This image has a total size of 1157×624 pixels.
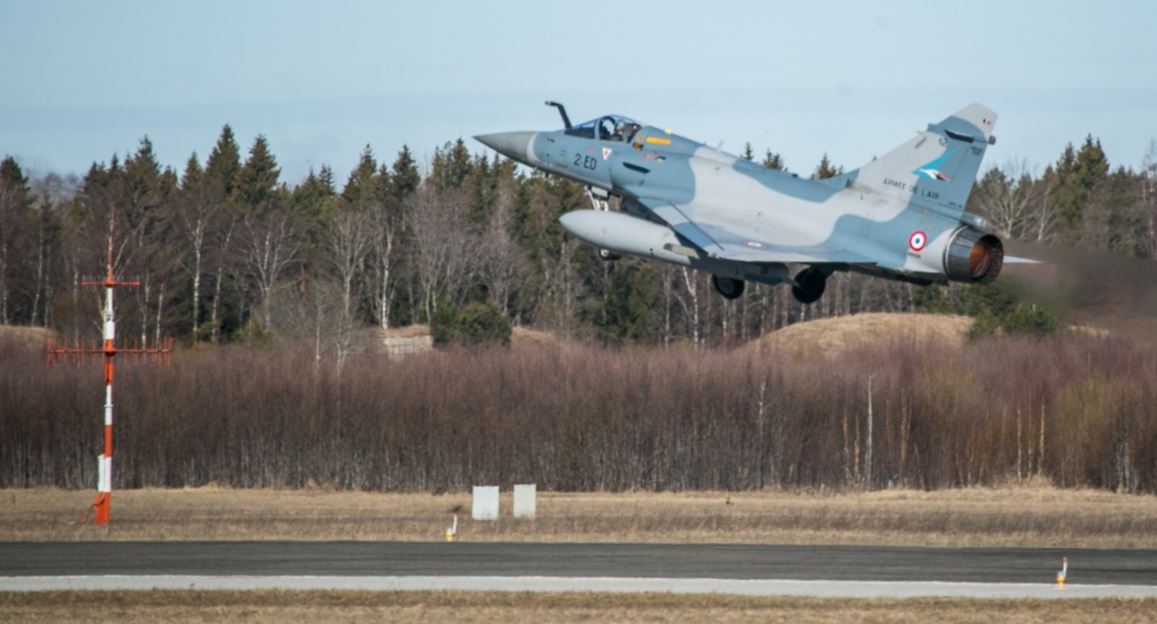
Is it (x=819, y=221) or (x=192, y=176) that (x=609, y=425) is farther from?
(x=192, y=176)

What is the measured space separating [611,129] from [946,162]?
712 cm

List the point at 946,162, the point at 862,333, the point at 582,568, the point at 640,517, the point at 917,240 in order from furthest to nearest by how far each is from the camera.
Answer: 1. the point at 862,333
2. the point at 640,517
3. the point at 946,162
4. the point at 917,240
5. the point at 582,568

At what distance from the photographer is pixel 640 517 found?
134 feet

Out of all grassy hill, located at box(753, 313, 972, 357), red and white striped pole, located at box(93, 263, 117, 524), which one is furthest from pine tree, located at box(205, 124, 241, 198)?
red and white striped pole, located at box(93, 263, 117, 524)

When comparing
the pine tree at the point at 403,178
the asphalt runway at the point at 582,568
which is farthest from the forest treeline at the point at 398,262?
the asphalt runway at the point at 582,568

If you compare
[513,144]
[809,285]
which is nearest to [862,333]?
[513,144]

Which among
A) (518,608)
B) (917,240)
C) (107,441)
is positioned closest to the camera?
(518,608)

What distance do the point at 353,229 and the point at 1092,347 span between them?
47137mm

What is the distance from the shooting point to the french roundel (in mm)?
29641

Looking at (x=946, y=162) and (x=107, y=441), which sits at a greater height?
(x=946, y=162)

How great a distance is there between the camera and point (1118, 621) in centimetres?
2345

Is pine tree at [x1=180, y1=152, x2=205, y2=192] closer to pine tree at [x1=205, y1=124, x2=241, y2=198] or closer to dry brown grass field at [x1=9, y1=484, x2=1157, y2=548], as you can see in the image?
pine tree at [x1=205, y1=124, x2=241, y2=198]

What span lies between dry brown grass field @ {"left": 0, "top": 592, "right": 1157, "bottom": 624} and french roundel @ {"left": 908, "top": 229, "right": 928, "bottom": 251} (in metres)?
6.99

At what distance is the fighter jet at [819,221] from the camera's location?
29766mm
